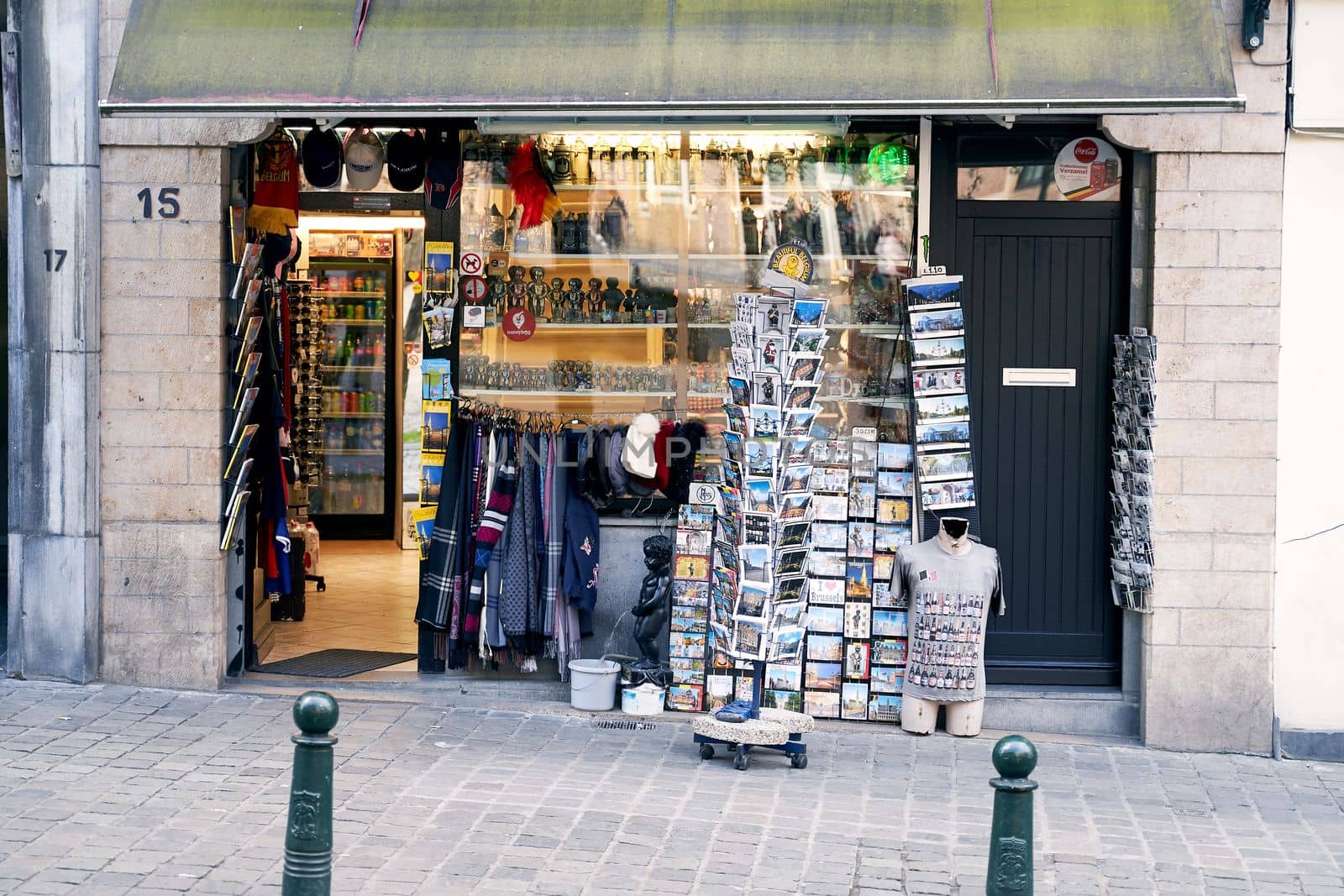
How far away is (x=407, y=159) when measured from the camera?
30.0ft

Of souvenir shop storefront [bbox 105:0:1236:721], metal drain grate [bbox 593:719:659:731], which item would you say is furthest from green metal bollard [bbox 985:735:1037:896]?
metal drain grate [bbox 593:719:659:731]

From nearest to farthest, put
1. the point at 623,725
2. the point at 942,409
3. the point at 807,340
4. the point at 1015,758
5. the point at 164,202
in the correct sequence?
the point at 1015,758, the point at 807,340, the point at 623,725, the point at 942,409, the point at 164,202

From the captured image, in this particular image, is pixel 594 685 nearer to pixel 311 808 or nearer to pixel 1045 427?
pixel 1045 427

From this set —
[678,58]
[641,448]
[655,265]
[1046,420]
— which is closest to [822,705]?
[641,448]

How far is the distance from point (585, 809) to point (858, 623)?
2.39 m

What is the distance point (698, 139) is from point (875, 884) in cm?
472

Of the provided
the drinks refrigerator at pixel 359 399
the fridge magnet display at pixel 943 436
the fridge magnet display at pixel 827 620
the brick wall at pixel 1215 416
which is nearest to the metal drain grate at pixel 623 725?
the fridge magnet display at pixel 827 620

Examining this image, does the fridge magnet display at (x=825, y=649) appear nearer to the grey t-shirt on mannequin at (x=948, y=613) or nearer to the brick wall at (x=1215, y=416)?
the grey t-shirt on mannequin at (x=948, y=613)

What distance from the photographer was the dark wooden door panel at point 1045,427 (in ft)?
28.3

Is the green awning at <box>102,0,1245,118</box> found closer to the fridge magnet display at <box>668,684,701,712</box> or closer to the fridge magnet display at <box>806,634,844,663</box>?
the fridge magnet display at <box>806,634,844,663</box>

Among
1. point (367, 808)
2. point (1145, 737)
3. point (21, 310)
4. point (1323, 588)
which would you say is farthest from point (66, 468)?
point (1323, 588)

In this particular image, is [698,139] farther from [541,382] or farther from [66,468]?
[66,468]

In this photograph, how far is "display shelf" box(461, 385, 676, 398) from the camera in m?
9.11

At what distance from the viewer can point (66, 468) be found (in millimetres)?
8680
